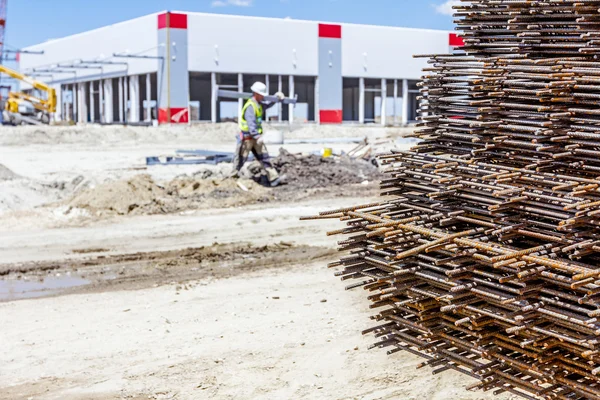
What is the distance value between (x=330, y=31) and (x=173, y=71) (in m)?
9.13

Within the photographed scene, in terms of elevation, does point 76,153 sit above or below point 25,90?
below

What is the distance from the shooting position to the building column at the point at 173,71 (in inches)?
1421

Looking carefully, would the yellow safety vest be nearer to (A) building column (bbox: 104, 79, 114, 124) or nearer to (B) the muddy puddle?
(B) the muddy puddle

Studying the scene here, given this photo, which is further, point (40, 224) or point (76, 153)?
point (76, 153)

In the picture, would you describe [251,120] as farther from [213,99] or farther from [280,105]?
[280,105]

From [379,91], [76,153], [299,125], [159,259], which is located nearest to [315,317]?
[159,259]

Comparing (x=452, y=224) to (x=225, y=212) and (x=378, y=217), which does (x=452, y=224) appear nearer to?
(x=378, y=217)

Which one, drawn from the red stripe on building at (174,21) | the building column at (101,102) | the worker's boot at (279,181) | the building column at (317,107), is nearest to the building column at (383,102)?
the building column at (317,107)

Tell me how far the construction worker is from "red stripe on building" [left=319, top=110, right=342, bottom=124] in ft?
83.1

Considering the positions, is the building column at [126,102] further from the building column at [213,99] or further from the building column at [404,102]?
the building column at [404,102]

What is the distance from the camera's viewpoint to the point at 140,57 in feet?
117

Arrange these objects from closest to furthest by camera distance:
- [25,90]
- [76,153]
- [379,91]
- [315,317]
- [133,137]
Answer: [315,317], [76,153], [133,137], [379,91], [25,90]

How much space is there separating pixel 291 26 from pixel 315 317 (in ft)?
109

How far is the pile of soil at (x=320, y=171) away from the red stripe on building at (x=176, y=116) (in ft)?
61.0
